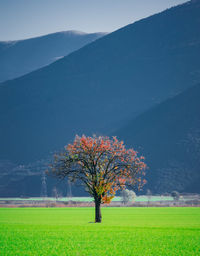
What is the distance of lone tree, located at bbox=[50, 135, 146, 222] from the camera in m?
47.0

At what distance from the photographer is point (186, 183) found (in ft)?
643

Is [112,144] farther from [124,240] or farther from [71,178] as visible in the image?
[124,240]

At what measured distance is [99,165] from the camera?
157 feet

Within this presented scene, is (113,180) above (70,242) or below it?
above

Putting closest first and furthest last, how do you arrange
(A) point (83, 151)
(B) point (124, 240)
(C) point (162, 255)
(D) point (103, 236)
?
(C) point (162, 255), (B) point (124, 240), (D) point (103, 236), (A) point (83, 151)

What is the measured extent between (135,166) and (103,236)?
1541 centimetres

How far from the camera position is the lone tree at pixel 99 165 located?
4700 centimetres

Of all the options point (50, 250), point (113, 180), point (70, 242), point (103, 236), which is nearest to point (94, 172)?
point (113, 180)

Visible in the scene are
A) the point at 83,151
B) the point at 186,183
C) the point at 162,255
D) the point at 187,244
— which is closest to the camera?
the point at 162,255

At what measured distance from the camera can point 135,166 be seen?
4759 cm

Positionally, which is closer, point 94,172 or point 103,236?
point 103,236

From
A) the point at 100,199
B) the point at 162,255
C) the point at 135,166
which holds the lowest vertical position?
the point at 162,255

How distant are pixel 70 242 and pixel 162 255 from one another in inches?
306

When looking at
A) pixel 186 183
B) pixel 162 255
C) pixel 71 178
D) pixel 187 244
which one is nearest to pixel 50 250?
pixel 162 255
